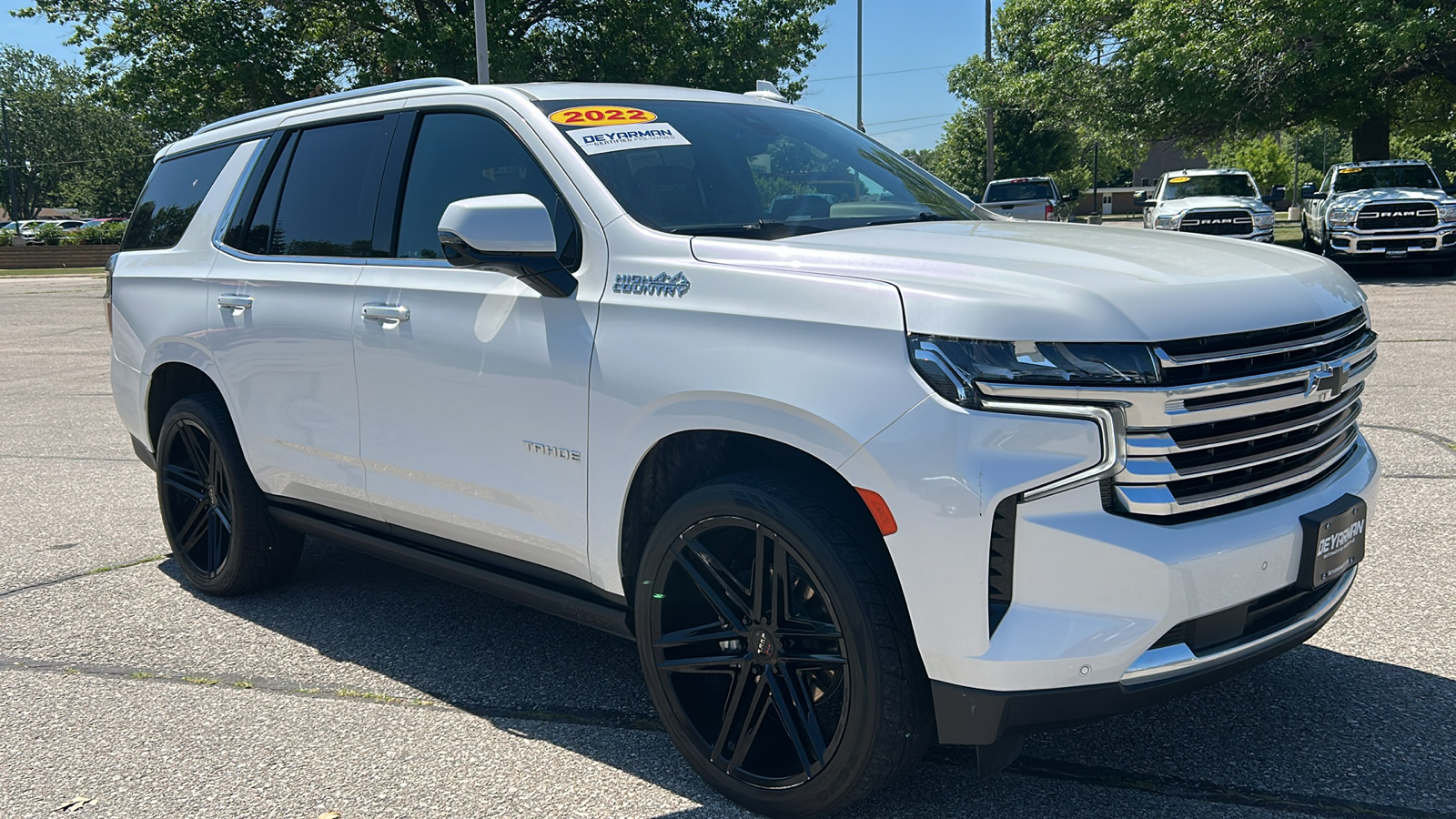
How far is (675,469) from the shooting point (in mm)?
3312

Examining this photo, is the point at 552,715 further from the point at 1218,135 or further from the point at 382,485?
the point at 1218,135

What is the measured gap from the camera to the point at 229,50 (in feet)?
85.1

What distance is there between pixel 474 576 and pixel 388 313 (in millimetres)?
917

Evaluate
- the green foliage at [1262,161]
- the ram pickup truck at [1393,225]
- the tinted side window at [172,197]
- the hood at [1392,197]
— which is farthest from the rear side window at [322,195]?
the green foliage at [1262,161]

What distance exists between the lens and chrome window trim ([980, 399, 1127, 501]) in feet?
8.15

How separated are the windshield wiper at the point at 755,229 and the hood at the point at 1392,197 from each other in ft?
61.0

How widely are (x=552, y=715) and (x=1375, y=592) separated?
3105 millimetres

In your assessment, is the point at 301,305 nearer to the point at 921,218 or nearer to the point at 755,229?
the point at 755,229

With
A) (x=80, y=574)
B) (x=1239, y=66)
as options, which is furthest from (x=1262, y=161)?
(x=80, y=574)

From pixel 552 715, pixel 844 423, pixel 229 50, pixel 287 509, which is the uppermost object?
pixel 229 50

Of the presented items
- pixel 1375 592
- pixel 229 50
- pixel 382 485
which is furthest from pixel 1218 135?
pixel 382 485

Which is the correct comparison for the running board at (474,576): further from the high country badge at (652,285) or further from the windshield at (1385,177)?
the windshield at (1385,177)

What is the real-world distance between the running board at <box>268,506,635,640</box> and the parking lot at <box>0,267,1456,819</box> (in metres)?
0.39

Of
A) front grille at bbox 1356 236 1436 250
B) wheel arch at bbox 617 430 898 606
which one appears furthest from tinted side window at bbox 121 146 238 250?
front grille at bbox 1356 236 1436 250
